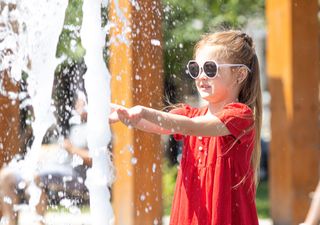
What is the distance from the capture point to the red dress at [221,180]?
10.5 feet

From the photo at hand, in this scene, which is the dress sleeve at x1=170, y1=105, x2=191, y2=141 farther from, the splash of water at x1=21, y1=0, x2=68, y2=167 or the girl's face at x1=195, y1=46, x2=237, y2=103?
the splash of water at x1=21, y1=0, x2=68, y2=167

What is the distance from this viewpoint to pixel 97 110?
3.77m

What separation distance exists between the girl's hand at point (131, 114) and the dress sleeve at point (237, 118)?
1.22 feet

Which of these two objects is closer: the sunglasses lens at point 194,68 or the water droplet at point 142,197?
the sunglasses lens at point 194,68

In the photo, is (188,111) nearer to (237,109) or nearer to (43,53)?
(237,109)

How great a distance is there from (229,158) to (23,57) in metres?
1.87

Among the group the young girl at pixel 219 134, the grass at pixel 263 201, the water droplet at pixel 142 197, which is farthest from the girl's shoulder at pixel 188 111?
the grass at pixel 263 201

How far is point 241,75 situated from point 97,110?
0.68m

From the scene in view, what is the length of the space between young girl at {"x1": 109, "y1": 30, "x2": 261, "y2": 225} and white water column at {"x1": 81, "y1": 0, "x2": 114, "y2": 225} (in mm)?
486

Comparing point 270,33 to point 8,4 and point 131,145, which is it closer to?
point 131,145

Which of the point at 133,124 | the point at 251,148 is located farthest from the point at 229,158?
the point at 133,124

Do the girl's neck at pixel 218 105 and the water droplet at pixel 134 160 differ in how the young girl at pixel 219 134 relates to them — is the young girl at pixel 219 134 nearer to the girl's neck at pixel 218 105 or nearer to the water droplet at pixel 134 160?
the girl's neck at pixel 218 105

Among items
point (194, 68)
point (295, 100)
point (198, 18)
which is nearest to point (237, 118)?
point (194, 68)

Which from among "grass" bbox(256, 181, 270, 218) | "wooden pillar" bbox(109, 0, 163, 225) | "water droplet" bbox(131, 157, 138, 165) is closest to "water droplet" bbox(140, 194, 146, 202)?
"wooden pillar" bbox(109, 0, 163, 225)
